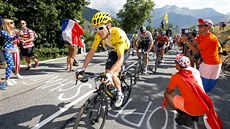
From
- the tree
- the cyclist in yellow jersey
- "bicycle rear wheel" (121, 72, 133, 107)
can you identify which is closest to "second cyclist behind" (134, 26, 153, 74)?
"bicycle rear wheel" (121, 72, 133, 107)

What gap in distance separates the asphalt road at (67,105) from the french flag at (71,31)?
89.6 inches

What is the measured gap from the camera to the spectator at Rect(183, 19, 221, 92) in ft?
16.9

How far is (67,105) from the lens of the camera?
547cm

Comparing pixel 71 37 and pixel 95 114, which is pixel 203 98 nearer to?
pixel 95 114

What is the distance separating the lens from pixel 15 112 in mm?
4941

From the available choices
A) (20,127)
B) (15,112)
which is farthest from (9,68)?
(20,127)

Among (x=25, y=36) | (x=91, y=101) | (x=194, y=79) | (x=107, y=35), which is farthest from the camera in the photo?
(x=25, y=36)

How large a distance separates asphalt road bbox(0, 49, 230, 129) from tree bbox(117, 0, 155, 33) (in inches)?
1773

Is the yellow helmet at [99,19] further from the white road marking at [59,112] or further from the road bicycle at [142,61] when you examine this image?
the road bicycle at [142,61]

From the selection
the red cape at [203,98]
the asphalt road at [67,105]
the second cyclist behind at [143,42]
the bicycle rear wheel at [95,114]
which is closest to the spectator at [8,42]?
the asphalt road at [67,105]

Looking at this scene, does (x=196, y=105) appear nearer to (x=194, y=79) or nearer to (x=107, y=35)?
(x=194, y=79)

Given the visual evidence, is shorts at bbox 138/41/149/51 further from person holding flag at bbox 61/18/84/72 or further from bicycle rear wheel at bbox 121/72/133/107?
bicycle rear wheel at bbox 121/72/133/107

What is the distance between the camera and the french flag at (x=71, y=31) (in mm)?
9892

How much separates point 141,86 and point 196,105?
3.69m
